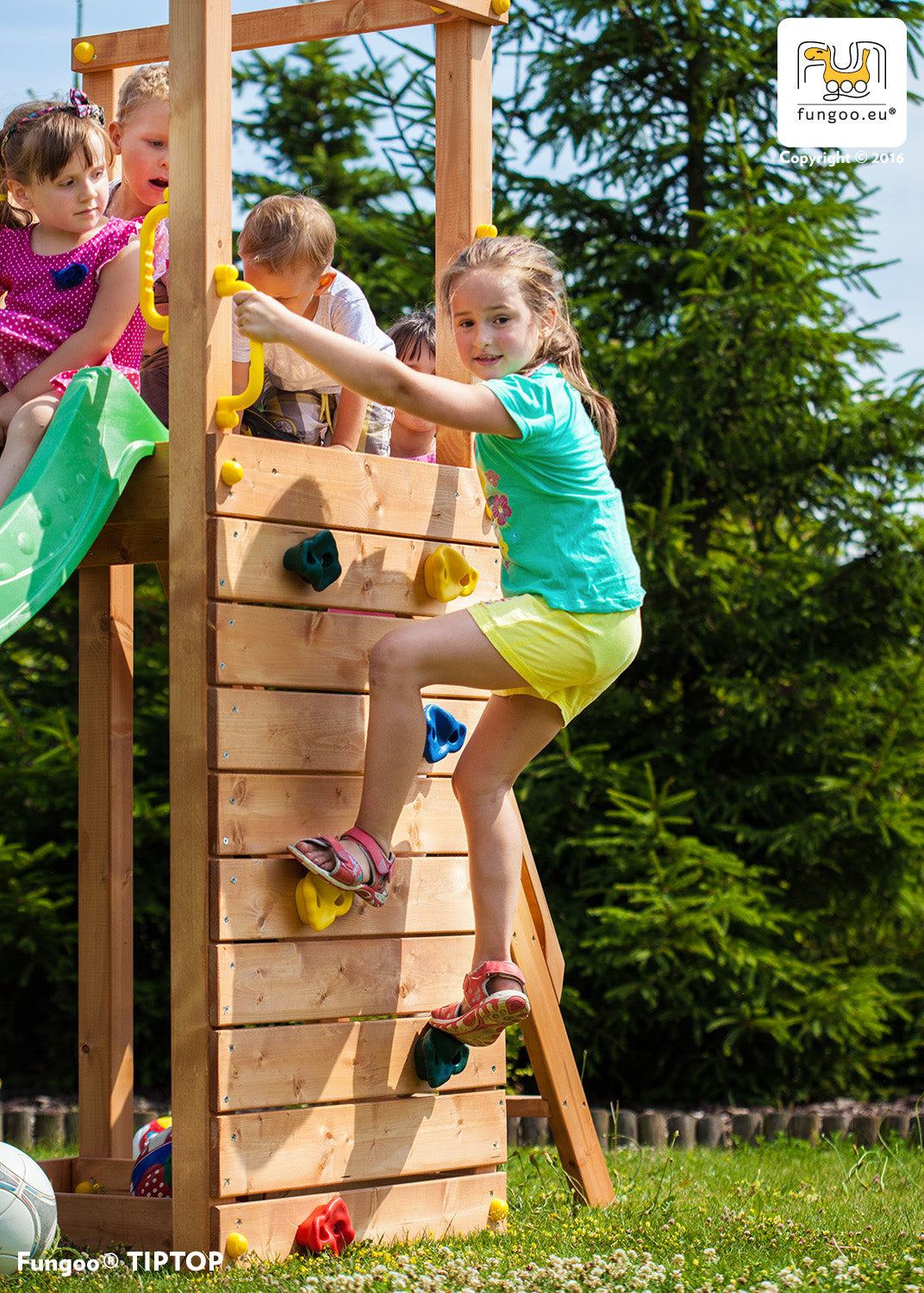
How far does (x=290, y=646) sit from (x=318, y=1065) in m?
0.91

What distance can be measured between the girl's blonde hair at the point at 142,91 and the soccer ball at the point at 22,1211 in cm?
269

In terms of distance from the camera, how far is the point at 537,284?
348 cm

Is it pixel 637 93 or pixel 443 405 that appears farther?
pixel 637 93

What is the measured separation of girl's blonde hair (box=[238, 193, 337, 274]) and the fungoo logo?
4087 mm

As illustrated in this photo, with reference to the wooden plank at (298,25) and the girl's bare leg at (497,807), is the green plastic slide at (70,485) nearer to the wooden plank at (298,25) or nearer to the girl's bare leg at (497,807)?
the girl's bare leg at (497,807)

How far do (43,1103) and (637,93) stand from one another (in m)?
5.69

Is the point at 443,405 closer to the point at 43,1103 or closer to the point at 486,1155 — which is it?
the point at 486,1155

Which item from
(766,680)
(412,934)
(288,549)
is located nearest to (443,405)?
(288,549)

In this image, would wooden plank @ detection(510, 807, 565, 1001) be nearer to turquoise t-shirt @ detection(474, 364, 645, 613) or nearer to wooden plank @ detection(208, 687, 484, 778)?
wooden plank @ detection(208, 687, 484, 778)

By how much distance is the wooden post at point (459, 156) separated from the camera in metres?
3.94

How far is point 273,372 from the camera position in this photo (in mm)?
3676

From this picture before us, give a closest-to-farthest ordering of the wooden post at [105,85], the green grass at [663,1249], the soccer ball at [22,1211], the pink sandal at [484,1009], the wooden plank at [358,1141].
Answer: the green grass at [663,1249] → the soccer ball at [22,1211] → the wooden plank at [358,1141] → the pink sandal at [484,1009] → the wooden post at [105,85]

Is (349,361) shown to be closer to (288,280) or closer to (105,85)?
(288,280)

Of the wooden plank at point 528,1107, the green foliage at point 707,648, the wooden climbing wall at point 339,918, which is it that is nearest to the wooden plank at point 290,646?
the wooden climbing wall at point 339,918
